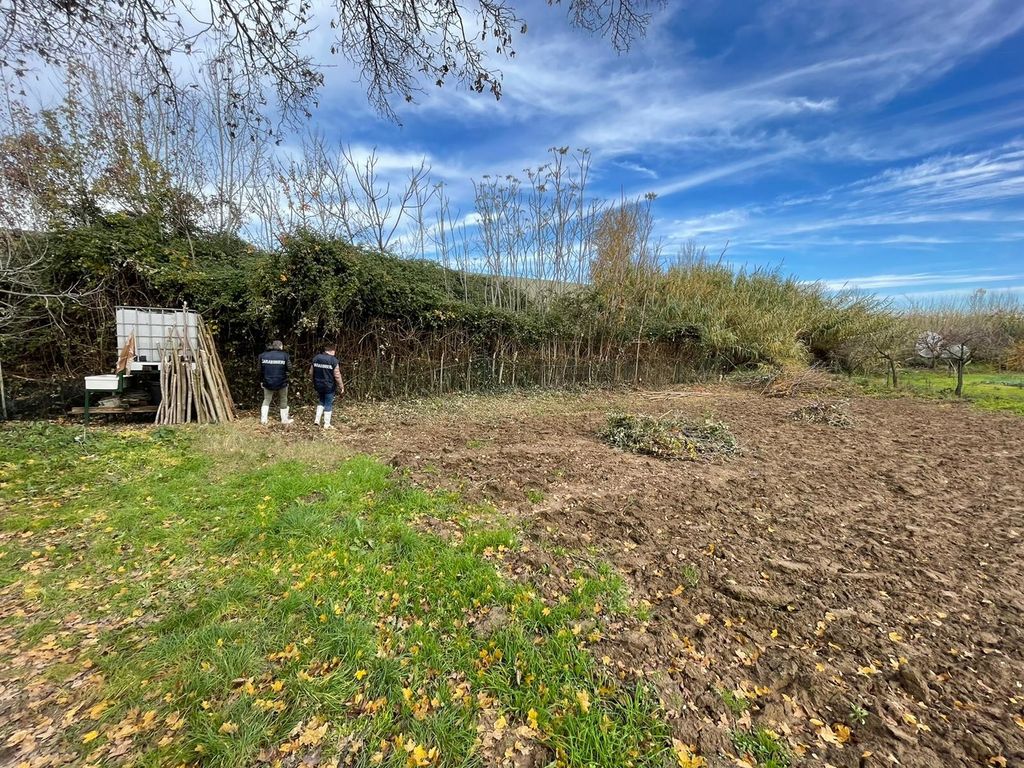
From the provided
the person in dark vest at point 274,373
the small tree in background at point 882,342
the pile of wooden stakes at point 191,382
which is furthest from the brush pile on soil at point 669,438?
the small tree in background at point 882,342

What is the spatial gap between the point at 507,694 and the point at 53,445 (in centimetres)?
686

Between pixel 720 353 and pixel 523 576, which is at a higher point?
pixel 720 353

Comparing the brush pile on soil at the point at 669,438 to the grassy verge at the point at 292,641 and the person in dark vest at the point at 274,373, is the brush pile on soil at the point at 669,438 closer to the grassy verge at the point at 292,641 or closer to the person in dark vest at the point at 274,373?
the grassy verge at the point at 292,641

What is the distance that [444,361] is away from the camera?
33.5 ft

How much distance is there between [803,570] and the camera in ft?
9.87

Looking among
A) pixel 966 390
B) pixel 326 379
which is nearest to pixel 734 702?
pixel 326 379

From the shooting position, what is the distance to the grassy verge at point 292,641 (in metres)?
1.73

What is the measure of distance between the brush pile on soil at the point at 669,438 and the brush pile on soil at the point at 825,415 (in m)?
3.23

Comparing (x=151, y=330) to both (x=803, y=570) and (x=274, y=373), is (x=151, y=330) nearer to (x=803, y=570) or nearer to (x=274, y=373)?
(x=274, y=373)

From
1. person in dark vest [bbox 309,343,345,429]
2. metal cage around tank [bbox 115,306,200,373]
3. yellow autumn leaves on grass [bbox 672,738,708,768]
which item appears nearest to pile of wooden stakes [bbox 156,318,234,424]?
metal cage around tank [bbox 115,306,200,373]

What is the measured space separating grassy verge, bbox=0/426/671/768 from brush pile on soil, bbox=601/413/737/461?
10.5 ft

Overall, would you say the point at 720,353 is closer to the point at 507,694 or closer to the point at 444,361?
the point at 444,361

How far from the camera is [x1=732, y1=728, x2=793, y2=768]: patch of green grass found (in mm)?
1646

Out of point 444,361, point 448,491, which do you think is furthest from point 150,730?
point 444,361
